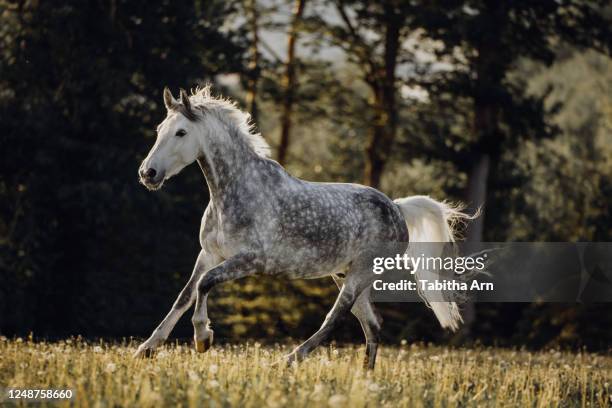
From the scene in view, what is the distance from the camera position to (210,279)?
7797mm

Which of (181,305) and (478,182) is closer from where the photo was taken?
(181,305)

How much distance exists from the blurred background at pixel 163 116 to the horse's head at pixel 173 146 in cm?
1177

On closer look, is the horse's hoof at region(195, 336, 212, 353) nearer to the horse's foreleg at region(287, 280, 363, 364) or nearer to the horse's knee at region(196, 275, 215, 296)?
the horse's knee at region(196, 275, 215, 296)

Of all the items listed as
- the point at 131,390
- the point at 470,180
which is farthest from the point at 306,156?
the point at 131,390

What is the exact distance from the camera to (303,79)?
93.1 feet

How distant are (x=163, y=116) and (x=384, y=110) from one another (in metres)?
6.09

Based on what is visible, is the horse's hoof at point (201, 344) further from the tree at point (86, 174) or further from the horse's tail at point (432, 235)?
the tree at point (86, 174)

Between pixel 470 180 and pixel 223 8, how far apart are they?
887cm

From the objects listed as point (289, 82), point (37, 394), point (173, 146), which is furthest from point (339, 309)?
point (289, 82)

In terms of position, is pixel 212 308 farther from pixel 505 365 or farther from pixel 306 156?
pixel 306 156

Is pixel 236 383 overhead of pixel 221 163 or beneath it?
beneath

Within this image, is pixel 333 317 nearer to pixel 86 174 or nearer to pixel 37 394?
pixel 37 394

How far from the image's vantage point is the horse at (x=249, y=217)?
798cm

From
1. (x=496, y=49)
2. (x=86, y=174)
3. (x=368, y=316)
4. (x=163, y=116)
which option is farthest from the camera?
(x=163, y=116)
